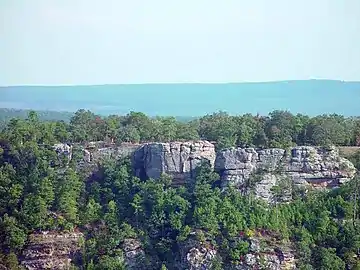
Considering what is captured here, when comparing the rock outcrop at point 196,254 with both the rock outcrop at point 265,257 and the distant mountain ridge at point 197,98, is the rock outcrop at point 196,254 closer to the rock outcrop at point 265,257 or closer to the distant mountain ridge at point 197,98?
the rock outcrop at point 265,257

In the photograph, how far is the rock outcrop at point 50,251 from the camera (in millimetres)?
17812

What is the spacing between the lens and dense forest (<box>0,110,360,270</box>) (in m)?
17.9

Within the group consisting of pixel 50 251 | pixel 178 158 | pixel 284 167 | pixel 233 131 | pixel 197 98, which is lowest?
pixel 197 98

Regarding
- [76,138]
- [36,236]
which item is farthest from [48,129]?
[36,236]

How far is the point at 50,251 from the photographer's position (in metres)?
17.9

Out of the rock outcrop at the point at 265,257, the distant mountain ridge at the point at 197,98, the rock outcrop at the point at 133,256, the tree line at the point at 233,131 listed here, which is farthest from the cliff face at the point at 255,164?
the distant mountain ridge at the point at 197,98

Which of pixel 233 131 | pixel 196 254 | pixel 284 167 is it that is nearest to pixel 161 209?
pixel 196 254

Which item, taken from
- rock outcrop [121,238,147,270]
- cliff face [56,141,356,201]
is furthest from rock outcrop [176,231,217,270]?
cliff face [56,141,356,201]

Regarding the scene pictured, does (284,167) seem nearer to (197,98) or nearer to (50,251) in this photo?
(50,251)

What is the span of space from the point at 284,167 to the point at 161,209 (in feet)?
12.6

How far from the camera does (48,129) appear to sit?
21.2 metres

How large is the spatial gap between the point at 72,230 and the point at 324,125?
27.4 feet

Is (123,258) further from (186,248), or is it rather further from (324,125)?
(324,125)

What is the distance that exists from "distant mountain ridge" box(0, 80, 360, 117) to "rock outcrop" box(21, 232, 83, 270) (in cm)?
5070
